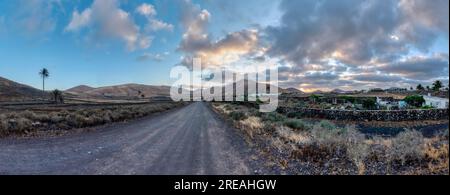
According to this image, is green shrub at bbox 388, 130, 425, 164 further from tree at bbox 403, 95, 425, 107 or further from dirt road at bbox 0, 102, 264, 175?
tree at bbox 403, 95, 425, 107

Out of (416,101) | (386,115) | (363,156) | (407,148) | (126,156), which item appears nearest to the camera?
(407,148)

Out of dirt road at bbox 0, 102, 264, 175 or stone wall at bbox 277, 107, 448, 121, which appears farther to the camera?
stone wall at bbox 277, 107, 448, 121

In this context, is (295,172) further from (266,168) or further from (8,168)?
(8,168)

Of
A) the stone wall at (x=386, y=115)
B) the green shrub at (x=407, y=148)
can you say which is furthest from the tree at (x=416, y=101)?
the green shrub at (x=407, y=148)

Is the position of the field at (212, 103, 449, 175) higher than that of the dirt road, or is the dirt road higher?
the field at (212, 103, 449, 175)

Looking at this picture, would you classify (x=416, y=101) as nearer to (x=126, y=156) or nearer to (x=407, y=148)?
(x=407, y=148)

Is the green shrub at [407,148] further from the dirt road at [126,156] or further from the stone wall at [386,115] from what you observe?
the stone wall at [386,115]

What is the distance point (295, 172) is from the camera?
7.86 m

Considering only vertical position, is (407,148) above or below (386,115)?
above

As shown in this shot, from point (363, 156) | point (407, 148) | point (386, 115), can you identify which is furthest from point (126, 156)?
point (386, 115)

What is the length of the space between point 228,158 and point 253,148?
86.7 inches

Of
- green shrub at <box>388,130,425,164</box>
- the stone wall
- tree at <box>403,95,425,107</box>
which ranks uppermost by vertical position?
tree at <box>403,95,425,107</box>

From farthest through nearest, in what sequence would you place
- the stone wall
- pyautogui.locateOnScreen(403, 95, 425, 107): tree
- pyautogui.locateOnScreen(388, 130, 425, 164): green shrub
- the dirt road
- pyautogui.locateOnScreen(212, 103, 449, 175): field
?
pyautogui.locateOnScreen(403, 95, 425, 107): tree
the stone wall
the dirt road
pyautogui.locateOnScreen(388, 130, 425, 164): green shrub
pyautogui.locateOnScreen(212, 103, 449, 175): field

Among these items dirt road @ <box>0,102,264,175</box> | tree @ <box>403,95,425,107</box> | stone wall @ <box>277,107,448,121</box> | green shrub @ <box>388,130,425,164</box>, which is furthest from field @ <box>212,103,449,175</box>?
tree @ <box>403,95,425,107</box>
